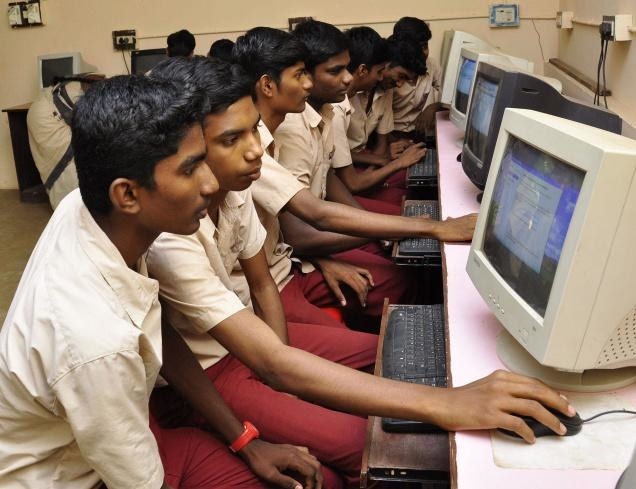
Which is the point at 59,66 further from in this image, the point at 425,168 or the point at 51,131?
→ the point at 425,168

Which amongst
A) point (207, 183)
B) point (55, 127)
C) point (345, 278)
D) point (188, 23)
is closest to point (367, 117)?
point (345, 278)

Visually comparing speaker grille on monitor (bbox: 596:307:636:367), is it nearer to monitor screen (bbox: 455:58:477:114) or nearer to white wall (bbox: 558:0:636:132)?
white wall (bbox: 558:0:636:132)

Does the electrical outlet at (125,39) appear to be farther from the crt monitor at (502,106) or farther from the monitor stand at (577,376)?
the monitor stand at (577,376)

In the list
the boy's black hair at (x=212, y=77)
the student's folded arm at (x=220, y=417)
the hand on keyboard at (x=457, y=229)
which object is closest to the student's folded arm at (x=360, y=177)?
the hand on keyboard at (x=457, y=229)

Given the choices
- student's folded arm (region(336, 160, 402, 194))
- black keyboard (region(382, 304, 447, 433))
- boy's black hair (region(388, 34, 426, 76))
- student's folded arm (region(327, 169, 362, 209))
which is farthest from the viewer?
boy's black hair (region(388, 34, 426, 76))

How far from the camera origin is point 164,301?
133cm

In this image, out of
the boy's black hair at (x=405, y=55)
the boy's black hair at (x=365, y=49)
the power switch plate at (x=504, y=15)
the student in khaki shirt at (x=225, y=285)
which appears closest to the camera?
the student in khaki shirt at (x=225, y=285)

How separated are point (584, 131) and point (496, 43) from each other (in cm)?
371

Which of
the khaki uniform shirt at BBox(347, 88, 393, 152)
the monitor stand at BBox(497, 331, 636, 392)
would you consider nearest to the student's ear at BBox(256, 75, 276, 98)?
the monitor stand at BBox(497, 331, 636, 392)

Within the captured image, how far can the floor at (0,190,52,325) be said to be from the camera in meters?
3.54

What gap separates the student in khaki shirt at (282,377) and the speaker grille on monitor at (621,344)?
4.2 inches

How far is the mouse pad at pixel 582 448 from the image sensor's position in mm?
943

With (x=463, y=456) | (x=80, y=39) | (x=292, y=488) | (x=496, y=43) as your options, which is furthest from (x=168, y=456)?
(x=80, y=39)

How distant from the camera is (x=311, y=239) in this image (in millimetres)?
2240
